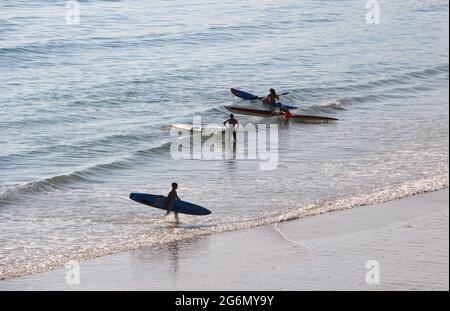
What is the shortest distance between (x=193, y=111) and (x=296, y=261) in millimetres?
18316

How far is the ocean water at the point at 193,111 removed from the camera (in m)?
22.1

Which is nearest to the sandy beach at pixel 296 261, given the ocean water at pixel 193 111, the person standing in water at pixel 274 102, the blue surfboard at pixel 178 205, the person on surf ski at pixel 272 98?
the ocean water at pixel 193 111

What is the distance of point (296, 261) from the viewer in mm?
17734

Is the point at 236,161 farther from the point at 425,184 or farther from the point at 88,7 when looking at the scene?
the point at 88,7

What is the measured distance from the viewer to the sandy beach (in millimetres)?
16531

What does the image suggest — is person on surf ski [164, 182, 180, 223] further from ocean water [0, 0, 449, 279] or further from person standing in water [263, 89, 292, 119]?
person standing in water [263, 89, 292, 119]

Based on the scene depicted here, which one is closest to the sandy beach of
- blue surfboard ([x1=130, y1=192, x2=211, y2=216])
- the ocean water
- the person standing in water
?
the ocean water

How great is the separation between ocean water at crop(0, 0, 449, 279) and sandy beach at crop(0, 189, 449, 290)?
0.89 m

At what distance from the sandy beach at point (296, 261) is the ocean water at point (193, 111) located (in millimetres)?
888

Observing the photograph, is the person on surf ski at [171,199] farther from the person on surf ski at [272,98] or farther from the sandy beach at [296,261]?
the person on surf ski at [272,98]

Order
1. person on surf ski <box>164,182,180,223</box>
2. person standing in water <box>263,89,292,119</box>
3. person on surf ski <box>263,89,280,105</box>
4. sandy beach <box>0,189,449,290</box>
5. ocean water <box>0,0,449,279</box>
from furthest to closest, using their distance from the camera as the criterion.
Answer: person on surf ski <box>263,89,280,105</box> < person standing in water <box>263,89,292,119</box> < ocean water <box>0,0,449,279</box> < person on surf ski <box>164,182,180,223</box> < sandy beach <box>0,189,449,290</box>

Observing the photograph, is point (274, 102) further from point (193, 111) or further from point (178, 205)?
point (178, 205)

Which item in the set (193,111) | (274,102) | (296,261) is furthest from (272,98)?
(296,261)
